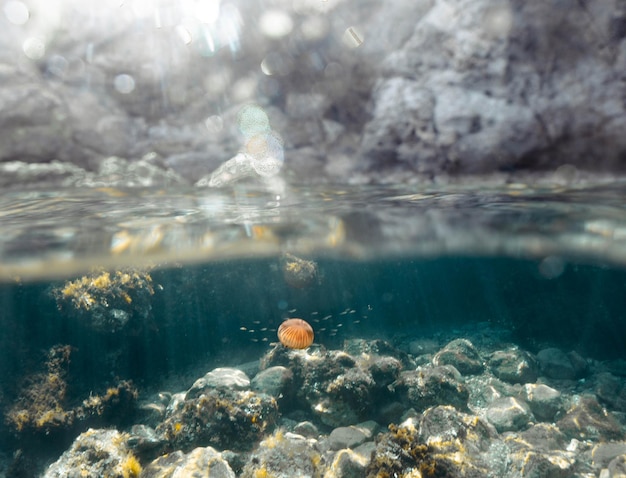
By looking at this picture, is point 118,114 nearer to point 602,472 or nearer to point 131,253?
point 131,253

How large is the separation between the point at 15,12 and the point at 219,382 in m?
9.48

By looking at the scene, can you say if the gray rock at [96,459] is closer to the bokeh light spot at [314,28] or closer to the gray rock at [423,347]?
the bokeh light spot at [314,28]

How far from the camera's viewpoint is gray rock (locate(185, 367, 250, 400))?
983cm

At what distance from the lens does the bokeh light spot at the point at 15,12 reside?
24.1 feet

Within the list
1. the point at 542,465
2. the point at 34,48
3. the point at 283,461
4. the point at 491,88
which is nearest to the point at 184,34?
the point at 34,48

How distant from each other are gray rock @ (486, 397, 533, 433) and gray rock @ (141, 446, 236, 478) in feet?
23.0

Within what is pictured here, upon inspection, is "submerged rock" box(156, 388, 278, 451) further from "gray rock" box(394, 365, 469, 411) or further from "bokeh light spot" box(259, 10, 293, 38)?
"bokeh light spot" box(259, 10, 293, 38)

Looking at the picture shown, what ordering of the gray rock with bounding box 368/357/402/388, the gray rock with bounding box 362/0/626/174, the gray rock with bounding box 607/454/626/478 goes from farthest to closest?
the gray rock with bounding box 368/357/402/388 → the gray rock with bounding box 607/454/626/478 → the gray rock with bounding box 362/0/626/174

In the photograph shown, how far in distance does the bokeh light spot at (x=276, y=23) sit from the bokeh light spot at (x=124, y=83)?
2.98 m

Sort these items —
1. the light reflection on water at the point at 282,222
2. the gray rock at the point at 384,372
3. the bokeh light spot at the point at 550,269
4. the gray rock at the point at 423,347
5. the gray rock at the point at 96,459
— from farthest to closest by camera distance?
1. the bokeh light spot at the point at 550,269
2. the gray rock at the point at 423,347
3. the gray rock at the point at 384,372
4. the light reflection on water at the point at 282,222
5. the gray rock at the point at 96,459

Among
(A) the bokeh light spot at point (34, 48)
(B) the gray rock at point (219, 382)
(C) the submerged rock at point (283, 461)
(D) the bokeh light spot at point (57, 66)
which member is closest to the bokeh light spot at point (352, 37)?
(D) the bokeh light spot at point (57, 66)

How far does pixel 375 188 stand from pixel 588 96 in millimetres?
3959

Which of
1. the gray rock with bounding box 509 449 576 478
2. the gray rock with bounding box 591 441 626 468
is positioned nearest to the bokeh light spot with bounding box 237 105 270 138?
the gray rock with bounding box 509 449 576 478

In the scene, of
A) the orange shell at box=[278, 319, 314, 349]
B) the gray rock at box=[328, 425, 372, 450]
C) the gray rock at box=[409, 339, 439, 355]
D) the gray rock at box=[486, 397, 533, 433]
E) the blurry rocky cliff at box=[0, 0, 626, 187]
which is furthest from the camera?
the gray rock at box=[409, 339, 439, 355]
